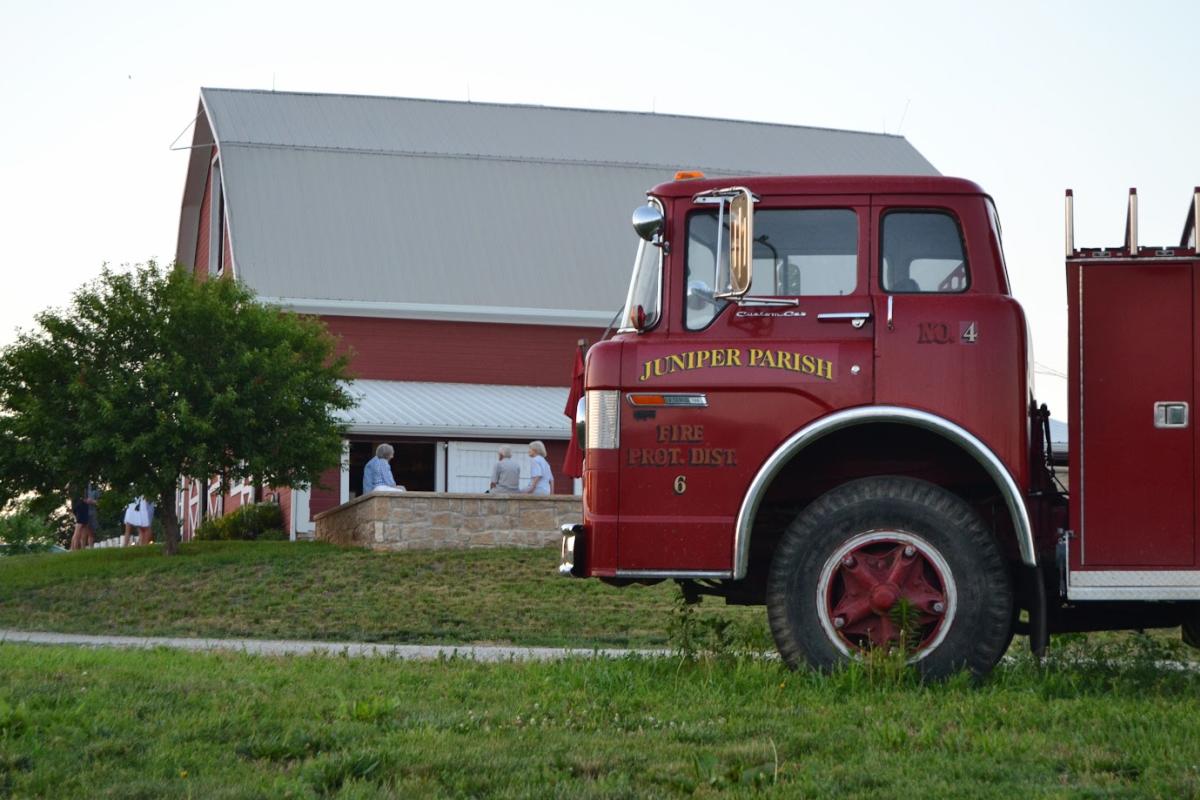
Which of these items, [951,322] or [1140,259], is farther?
[951,322]

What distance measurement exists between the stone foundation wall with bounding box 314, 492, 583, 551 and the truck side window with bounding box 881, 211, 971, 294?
13.0 metres

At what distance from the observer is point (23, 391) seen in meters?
24.8

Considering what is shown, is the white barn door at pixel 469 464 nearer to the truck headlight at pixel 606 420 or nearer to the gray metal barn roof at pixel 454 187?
the gray metal barn roof at pixel 454 187

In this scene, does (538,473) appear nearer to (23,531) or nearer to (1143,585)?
(1143,585)

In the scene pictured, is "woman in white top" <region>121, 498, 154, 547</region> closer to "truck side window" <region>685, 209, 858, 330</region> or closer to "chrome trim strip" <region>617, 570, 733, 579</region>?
"chrome trim strip" <region>617, 570, 733, 579</region>

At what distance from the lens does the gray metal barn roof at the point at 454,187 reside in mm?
32406

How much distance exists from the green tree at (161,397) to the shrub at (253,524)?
409 centimetres

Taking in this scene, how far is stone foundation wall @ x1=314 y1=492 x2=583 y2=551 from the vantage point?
21.9 meters

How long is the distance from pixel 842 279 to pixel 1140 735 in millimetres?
2913

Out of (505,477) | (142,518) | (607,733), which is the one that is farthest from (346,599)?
(142,518)

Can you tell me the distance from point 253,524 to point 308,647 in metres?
16.2

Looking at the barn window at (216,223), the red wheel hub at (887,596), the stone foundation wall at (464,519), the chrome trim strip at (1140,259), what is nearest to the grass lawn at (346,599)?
the stone foundation wall at (464,519)

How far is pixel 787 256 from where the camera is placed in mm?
9234

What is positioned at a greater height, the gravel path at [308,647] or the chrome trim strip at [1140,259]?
the chrome trim strip at [1140,259]
